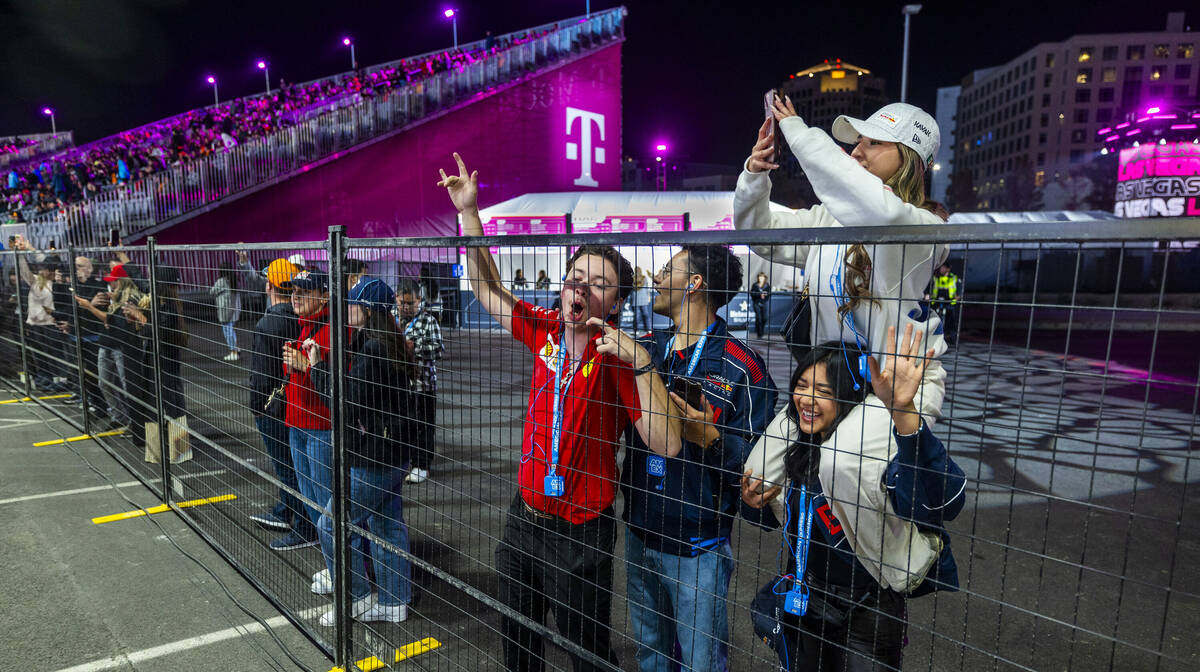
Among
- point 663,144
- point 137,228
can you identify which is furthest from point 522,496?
point 663,144

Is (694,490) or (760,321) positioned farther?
(760,321)

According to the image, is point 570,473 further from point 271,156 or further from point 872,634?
point 271,156

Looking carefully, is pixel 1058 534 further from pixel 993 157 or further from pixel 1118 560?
pixel 993 157

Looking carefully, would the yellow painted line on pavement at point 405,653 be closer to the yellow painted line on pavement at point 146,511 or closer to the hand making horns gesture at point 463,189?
the hand making horns gesture at point 463,189

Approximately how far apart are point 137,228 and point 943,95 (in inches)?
5294

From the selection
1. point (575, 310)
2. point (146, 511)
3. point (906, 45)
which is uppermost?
point (906, 45)

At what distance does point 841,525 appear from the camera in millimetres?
1952

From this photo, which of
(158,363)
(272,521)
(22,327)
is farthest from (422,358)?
(22,327)

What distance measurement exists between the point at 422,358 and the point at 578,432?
0.89 meters

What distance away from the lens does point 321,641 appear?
3352 mm

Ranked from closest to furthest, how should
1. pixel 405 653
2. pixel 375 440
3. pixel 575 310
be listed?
A: pixel 575 310 < pixel 375 440 < pixel 405 653

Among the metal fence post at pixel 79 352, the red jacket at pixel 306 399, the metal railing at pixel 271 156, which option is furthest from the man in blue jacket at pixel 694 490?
the metal railing at pixel 271 156

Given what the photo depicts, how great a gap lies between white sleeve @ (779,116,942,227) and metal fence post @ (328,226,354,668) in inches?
76.1

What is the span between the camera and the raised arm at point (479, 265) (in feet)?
8.66
